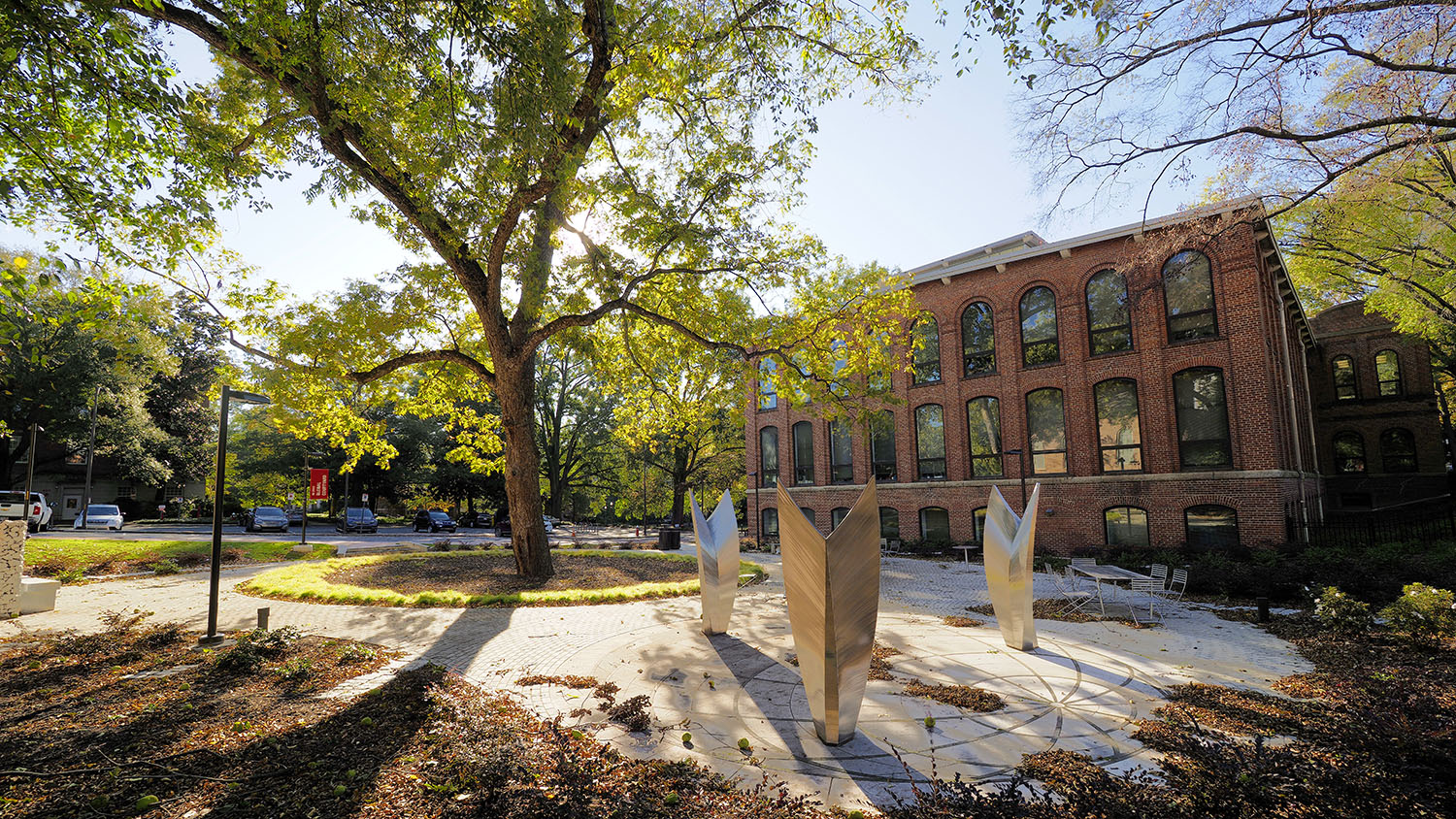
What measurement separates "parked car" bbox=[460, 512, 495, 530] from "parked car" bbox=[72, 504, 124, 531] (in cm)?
1815

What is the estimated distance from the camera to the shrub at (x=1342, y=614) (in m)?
8.64

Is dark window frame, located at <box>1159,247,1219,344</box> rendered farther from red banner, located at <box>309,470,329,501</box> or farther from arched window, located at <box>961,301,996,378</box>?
red banner, located at <box>309,470,329,501</box>

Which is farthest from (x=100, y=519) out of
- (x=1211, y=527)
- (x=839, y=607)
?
(x=1211, y=527)

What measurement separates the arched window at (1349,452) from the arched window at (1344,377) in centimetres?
206

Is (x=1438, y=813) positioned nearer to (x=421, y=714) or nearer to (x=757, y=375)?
(x=421, y=714)

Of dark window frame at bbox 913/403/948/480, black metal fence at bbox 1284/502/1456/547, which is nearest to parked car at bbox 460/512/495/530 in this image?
dark window frame at bbox 913/403/948/480

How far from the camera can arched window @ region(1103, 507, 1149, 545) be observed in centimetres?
1945

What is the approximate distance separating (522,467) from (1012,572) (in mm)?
10468

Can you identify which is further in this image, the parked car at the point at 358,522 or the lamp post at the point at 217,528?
the parked car at the point at 358,522

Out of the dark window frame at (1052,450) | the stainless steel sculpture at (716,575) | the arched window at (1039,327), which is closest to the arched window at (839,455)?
the dark window frame at (1052,450)

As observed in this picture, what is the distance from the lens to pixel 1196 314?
19328mm

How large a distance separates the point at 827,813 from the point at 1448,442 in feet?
165

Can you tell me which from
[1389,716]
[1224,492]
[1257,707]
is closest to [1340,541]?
[1224,492]

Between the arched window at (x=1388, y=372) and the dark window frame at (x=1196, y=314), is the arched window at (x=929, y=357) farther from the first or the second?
the arched window at (x=1388, y=372)
